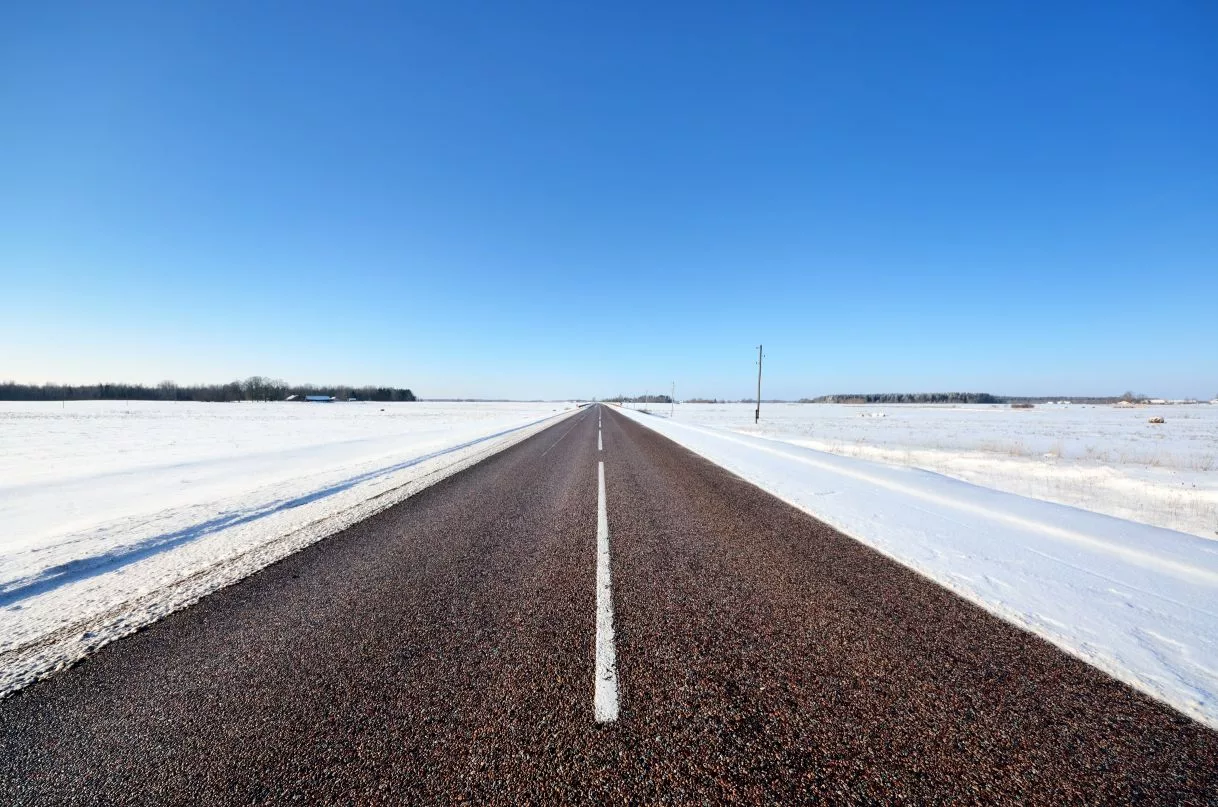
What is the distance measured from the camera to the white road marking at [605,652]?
87.6 inches

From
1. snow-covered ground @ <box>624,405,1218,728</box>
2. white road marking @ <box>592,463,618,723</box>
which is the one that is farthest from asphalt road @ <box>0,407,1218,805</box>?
snow-covered ground @ <box>624,405,1218,728</box>

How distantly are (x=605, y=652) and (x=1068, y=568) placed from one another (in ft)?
14.8

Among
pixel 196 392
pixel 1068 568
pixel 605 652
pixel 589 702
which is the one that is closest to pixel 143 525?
pixel 605 652

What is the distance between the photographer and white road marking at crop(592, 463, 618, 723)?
2.22 m

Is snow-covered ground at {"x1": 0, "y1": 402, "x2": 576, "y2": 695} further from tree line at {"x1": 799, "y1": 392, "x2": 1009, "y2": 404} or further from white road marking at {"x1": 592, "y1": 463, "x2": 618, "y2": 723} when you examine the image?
tree line at {"x1": 799, "y1": 392, "x2": 1009, "y2": 404}

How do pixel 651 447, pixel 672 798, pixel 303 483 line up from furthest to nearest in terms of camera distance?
pixel 651 447
pixel 303 483
pixel 672 798

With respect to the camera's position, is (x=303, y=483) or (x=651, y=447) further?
(x=651, y=447)

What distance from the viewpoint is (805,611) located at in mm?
3301

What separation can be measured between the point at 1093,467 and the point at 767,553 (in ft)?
39.6

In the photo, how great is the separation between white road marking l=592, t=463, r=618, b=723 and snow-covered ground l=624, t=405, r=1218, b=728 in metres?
2.83

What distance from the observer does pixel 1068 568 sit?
4.18 m

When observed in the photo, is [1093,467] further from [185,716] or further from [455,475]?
[185,716]

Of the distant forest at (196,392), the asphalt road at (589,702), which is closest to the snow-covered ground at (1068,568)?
the asphalt road at (589,702)

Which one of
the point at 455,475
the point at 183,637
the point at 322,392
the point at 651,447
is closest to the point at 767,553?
the point at 183,637
